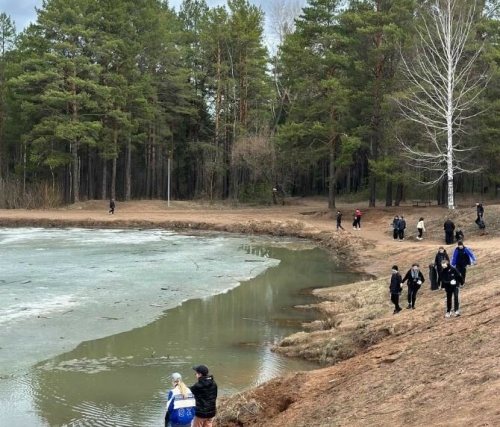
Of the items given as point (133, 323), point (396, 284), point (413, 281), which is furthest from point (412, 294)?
point (133, 323)

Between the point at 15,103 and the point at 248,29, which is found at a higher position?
the point at 248,29

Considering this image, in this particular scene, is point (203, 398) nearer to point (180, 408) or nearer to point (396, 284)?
point (180, 408)

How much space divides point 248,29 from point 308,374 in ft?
174

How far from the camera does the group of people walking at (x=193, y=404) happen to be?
320 inches

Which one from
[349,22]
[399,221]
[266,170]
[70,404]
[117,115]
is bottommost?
[70,404]

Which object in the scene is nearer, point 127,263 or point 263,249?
point 127,263

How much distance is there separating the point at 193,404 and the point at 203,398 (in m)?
0.15

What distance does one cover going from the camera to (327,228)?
40531mm

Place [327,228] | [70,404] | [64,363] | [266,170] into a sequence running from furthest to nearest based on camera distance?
[266,170]
[327,228]
[64,363]
[70,404]

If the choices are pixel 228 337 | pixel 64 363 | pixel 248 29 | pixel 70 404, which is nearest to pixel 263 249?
pixel 228 337

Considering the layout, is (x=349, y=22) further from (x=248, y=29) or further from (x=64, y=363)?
(x=64, y=363)

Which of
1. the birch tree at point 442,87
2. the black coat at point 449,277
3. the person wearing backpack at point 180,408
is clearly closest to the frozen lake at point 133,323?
the person wearing backpack at point 180,408

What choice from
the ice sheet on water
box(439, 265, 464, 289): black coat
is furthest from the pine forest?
box(439, 265, 464, 289): black coat

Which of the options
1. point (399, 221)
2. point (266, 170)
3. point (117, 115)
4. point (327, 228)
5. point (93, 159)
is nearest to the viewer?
point (399, 221)
